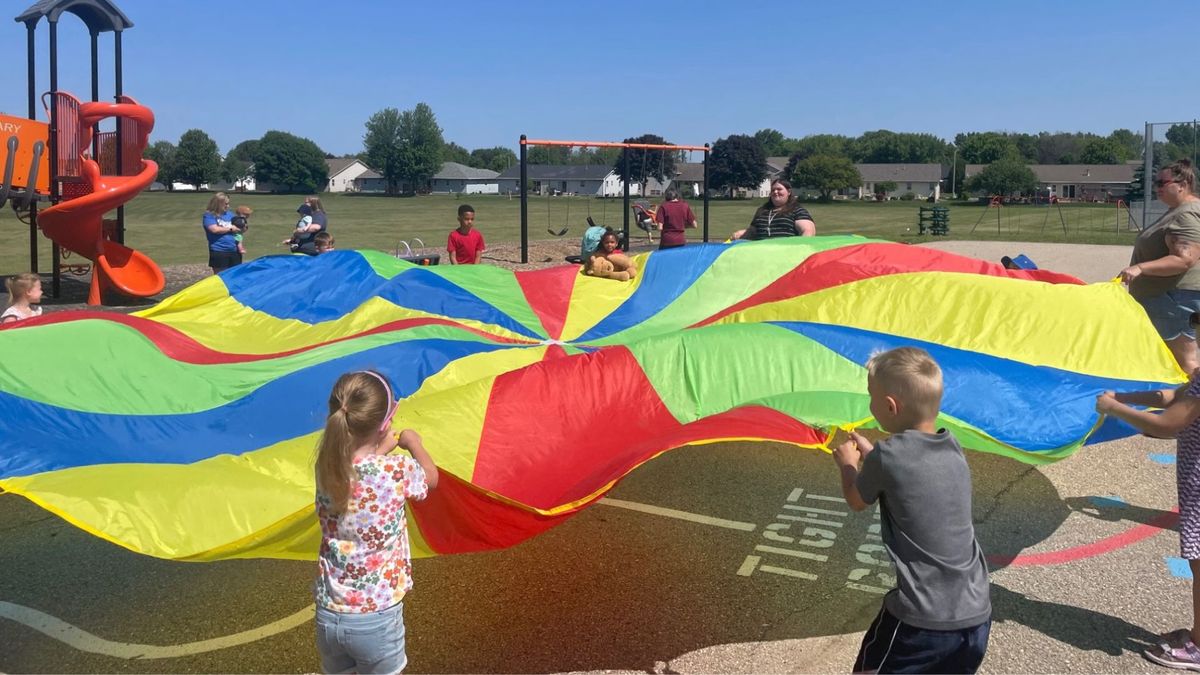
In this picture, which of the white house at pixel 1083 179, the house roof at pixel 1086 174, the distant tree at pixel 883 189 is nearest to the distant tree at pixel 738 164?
the distant tree at pixel 883 189

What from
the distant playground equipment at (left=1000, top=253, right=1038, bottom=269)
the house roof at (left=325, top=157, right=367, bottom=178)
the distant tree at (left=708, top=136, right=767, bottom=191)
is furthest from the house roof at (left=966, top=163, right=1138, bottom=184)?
the distant playground equipment at (left=1000, top=253, right=1038, bottom=269)

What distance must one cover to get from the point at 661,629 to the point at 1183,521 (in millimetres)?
1694

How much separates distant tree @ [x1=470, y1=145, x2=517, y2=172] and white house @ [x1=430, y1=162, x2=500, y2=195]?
510 inches

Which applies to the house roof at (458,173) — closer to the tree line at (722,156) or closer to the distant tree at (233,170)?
the tree line at (722,156)

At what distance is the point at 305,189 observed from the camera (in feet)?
300

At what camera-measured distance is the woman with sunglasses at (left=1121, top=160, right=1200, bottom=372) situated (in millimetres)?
4445

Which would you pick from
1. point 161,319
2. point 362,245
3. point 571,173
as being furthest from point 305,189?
point 161,319

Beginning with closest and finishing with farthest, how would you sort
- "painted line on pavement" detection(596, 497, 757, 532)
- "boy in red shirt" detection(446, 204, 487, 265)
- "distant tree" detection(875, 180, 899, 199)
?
1. "painted line on pavement" detection(596, 497, 757, 532)
2. "boy in red shirt" detection(446, 204, 487, 265)
3. "distant tree" detection(875, 180, 899, 199)

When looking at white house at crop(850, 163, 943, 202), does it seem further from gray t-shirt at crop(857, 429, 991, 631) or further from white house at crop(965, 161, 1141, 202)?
gray t-shirt at crop(857, 429, 991, 631)

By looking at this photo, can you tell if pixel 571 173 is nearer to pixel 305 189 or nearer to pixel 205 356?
pixel 305 189

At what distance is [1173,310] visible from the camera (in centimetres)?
464

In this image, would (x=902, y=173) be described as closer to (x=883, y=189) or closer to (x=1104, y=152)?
(x=883, y=189)

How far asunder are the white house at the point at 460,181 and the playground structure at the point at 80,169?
86.3m

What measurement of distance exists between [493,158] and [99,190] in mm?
119134
